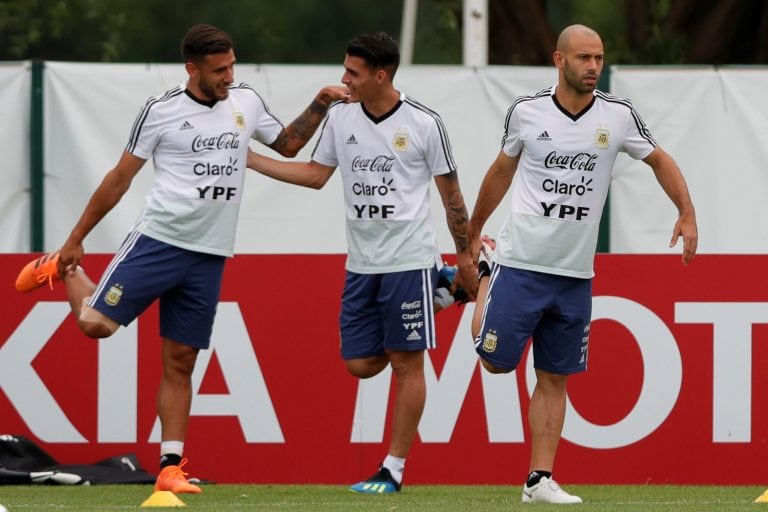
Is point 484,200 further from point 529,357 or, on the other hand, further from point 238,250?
point 238,250

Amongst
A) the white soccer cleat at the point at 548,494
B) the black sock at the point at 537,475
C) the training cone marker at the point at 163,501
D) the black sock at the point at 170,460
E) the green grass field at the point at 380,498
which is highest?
the black sock at the point at 537,475

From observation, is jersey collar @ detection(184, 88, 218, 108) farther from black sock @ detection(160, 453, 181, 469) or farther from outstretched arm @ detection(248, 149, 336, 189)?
black sock @ detection(160, 453, 181, 469)

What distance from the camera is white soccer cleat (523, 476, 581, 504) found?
8016 mm

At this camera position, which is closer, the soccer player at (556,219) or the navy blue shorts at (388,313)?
the soccer player at (556,219)

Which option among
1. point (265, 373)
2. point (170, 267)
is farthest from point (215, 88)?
point (265, 373)

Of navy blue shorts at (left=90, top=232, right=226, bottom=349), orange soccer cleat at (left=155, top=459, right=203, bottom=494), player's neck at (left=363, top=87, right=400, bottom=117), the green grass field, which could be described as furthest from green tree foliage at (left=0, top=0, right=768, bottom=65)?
orange soccer cleat at (left=155, top=459, right=203, bottom=494)

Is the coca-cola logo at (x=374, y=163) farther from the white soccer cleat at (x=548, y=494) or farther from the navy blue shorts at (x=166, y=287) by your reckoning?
the white soccer cleat at (x=548, y=494)

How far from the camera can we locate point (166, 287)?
28.1 feet

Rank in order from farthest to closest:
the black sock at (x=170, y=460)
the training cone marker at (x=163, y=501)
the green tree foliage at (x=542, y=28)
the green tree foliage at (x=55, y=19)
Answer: the green tree foliage at (x=55, y=19)
the green tree foliage at (x=542, y=28)
the black sock at (x=170, y=460)
the training cone marker at (x=163, y=501)

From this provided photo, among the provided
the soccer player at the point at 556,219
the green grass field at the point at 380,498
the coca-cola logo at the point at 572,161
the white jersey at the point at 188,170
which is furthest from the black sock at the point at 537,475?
the white jersey at the point at 188,170

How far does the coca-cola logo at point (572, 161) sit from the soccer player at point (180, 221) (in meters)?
1.56

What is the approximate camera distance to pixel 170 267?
8555mm

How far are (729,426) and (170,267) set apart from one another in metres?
3.35

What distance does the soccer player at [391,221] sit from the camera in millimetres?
8695
